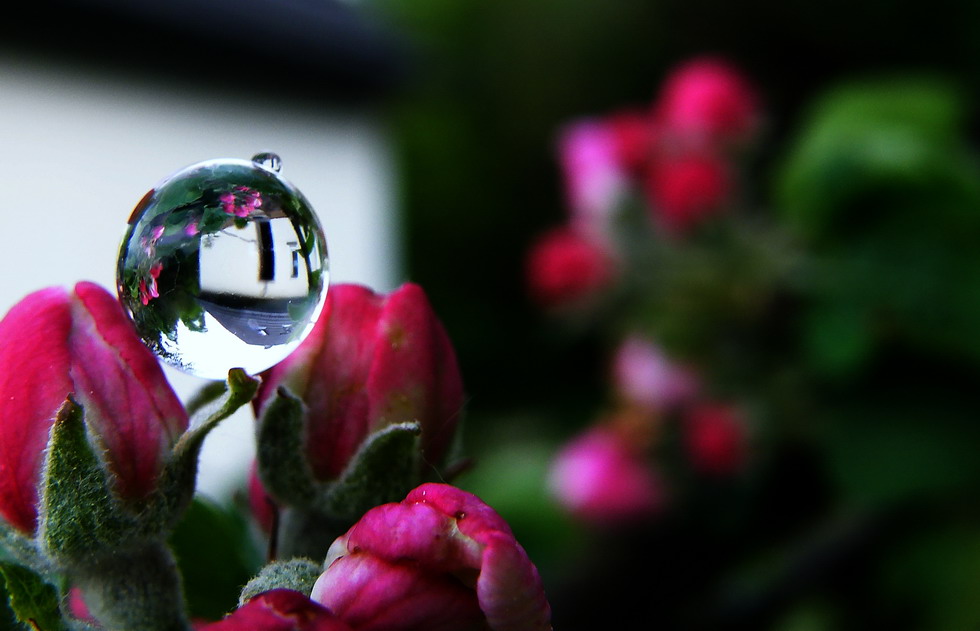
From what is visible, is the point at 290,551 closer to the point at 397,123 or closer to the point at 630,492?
the point at 630,492

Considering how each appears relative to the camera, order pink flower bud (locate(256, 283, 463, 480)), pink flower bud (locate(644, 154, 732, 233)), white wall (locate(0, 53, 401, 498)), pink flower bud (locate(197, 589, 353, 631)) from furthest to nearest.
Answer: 1. white wall (locate(0, 53, 401, 498))
2. pink flower bud (locate(644, 154, 732, 233))
3. pink flower bud (locate(256, 283, 463, 480))
4. pink flower bud (locate(197, 589, 353, 631))

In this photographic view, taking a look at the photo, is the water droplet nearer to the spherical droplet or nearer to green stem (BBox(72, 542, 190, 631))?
the spherical droplet

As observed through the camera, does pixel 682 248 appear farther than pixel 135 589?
Yes

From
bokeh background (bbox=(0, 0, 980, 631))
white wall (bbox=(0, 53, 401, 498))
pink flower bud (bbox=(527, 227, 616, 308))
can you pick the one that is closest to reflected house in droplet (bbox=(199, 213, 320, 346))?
bokeh background (bbox=(0, 0, 980, 631))

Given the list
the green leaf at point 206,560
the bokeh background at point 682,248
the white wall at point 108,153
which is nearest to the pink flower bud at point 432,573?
the green leaf at point 206,560

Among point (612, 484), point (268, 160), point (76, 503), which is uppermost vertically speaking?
point (268, 160)

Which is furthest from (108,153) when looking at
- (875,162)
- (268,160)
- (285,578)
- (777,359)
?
(285,578)

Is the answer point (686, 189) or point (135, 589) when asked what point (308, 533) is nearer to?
point (135, 589)
